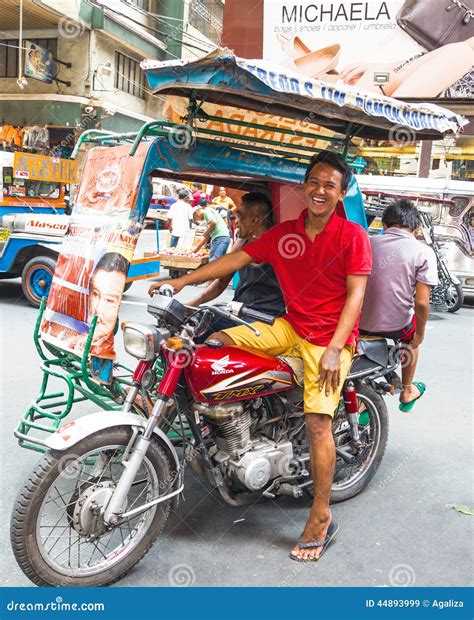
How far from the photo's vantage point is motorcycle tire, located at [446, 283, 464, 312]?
1015 cm

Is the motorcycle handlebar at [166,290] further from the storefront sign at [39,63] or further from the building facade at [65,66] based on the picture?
the storefront sign at [39,63]

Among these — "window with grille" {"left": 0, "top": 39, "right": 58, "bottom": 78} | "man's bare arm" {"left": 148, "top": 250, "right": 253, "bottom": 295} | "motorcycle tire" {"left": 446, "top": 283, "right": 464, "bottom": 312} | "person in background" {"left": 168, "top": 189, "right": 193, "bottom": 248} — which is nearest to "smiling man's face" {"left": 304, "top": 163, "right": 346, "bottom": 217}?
"man's bare arm" {"left": 148, "top": 250, "right": 253, "bottom": 295}

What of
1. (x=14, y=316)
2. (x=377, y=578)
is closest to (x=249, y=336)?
(x=377, y=578)

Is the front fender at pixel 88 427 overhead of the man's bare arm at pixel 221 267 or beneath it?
beneath

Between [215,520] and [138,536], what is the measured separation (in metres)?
0.65

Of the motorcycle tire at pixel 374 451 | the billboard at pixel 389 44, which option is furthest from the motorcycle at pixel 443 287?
the billboard at pixel 389 44

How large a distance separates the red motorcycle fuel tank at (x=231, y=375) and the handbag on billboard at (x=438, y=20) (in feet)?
52.6

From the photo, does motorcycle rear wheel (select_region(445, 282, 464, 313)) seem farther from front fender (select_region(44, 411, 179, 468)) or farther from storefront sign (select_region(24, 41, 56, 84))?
storefront sign (select_region(24, 41, 56, 84))

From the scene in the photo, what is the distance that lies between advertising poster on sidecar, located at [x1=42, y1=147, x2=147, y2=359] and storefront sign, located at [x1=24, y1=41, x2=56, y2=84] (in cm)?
1865

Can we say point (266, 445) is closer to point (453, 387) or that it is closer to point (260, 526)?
point (260, 526)

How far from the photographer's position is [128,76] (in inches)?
971

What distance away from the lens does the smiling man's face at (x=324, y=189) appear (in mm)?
3084

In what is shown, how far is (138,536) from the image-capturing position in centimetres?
281

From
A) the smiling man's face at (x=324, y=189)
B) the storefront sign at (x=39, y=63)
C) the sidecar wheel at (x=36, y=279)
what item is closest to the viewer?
the smiling man's face at (x=324, y=189)
